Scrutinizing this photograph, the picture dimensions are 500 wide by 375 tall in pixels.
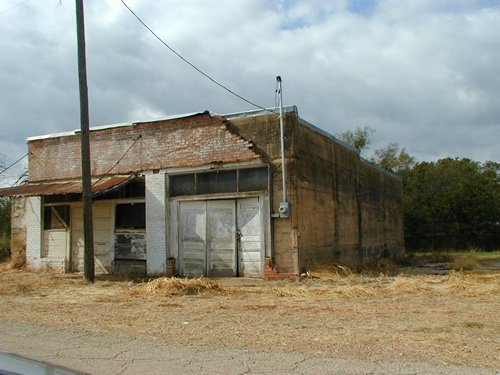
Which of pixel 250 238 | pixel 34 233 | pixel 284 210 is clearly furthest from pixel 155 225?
pixel 34 233

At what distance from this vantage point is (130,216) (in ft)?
55.7

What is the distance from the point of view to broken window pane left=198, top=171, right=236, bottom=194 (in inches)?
598

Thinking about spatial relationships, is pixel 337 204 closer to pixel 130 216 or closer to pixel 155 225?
pixel 155 225

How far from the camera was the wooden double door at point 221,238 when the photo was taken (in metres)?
14.8

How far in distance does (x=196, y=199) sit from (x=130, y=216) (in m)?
2.74

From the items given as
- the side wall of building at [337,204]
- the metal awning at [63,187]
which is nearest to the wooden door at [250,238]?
the side wall of building at [337,204]

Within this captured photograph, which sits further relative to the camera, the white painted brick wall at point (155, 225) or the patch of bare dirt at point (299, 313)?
the white painted brick wall at point (155, 225)

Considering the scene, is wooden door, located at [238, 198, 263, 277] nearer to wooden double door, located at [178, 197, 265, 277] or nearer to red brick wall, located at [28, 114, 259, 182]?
wooden double door, located at [178, 197, 265, 277]

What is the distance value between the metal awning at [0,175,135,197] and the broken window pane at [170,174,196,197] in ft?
4.66

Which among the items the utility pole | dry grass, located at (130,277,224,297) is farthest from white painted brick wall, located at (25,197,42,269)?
dry grass, located at (130,277,224,297)

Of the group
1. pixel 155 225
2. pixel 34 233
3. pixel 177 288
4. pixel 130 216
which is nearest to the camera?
pixel 177 288

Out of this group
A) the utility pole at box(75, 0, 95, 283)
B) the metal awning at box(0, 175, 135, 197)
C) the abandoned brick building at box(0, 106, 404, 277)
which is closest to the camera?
the utility pole at box(75, 0, 95, 283)

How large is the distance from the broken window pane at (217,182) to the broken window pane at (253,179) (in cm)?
26

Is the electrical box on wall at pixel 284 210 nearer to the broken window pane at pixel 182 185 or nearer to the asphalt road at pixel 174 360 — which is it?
the broken window pane at pixel 182 185
